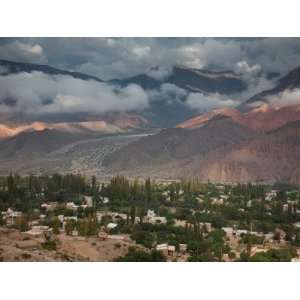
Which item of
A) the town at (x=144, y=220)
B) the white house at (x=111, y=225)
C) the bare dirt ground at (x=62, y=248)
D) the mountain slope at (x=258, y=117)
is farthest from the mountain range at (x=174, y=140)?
the bare dirt ground at (x=62, y=248)

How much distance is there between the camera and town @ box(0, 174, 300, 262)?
10.7 metres

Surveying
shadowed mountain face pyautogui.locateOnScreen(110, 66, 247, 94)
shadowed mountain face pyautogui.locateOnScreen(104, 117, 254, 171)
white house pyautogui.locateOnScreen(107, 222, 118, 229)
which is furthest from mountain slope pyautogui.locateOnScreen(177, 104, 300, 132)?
white house pyautogui.locateOnScreen(107, 222, 118, 229)

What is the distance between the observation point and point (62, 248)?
1071cm

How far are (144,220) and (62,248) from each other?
5.56 feet

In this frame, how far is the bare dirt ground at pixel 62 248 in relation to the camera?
10.5 m

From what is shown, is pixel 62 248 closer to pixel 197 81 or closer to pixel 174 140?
pixel 174 140

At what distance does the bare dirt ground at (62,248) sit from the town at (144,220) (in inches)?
0.7

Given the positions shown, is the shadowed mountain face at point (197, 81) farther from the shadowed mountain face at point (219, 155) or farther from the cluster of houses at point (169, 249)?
the cluster of houses at point (169, 249)

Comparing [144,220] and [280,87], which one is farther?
[280,87]

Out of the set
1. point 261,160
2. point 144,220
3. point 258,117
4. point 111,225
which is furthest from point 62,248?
point 258,117

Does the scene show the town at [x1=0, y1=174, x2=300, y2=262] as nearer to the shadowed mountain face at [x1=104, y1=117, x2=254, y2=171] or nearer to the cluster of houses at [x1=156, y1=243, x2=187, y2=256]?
the cluster of houses at [x1=156, y1=243, x2=187, y2=256]

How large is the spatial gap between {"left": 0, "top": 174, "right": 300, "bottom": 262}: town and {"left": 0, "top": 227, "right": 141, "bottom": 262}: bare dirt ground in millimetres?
18
